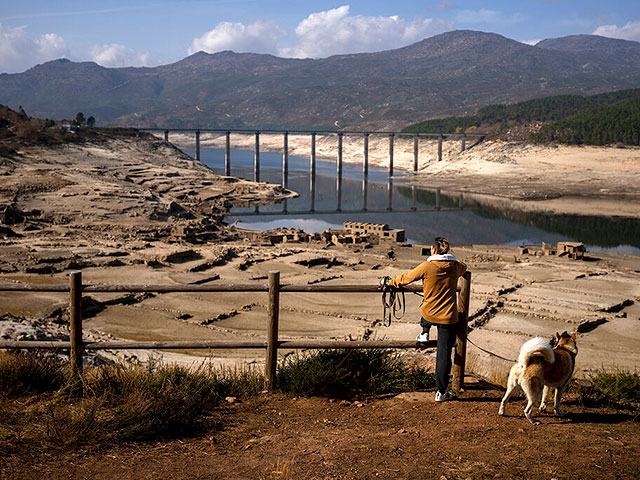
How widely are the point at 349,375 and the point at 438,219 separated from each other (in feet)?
146

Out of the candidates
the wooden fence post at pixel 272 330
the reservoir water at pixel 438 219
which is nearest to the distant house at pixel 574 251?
the reservoir water at pixel 438 219

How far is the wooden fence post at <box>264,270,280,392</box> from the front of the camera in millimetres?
6543

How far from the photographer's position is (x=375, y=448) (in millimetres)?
5312

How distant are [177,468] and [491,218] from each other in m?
47.9

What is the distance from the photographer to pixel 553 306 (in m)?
20.3

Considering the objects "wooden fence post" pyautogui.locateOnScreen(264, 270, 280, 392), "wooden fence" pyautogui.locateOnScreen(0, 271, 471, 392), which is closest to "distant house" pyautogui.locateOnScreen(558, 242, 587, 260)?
"wooden fence" pyautogui.locateOnScreen(0, 271, 471, 392)

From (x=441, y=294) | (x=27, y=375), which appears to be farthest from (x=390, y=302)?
(x=27, y=375)

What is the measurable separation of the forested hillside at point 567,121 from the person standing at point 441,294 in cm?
8155

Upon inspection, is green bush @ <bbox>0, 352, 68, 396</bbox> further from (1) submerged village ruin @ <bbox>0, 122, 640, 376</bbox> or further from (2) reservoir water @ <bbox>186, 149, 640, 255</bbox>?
(2) reservoir water @ <bbox>186, 149, 640, 255</bbox>

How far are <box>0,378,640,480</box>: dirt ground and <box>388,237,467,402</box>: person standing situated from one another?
387 millimetres

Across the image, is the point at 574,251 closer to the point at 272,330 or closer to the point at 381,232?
the point at 381,232

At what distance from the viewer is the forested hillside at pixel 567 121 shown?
82375mm

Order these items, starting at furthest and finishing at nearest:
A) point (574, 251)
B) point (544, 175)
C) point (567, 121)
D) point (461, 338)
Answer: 1. point (567, 121)
2. point (544, 175)
3. point (574, 251)
4. point (461, 338)

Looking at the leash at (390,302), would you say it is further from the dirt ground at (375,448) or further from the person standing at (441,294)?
the dirt ground at (375,448)
